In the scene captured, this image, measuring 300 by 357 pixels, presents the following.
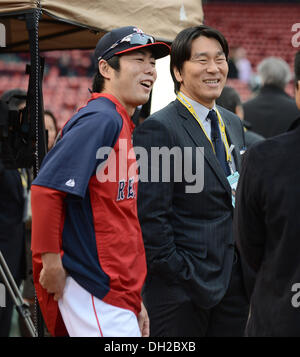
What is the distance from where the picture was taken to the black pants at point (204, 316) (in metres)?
2.97

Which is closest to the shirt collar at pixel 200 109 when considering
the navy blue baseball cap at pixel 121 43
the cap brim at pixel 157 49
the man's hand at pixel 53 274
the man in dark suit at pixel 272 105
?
the cap brim at pixel 157 49

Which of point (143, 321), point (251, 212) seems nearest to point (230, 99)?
point (143, 321)

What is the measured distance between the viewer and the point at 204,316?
3.05 m

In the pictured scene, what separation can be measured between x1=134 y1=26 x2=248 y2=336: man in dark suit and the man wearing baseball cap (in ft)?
1.49

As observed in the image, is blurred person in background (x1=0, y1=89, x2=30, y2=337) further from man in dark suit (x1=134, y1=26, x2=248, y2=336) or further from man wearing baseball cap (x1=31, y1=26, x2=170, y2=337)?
man wearing baseball cap (x1=31, y1=26, x2=170, y2=337)

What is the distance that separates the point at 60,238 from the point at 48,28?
2.65 m

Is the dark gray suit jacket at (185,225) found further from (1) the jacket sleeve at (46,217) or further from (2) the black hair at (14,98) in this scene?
(2) the black hair at (14,98)

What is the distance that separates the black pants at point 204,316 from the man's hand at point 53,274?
784 millimetres

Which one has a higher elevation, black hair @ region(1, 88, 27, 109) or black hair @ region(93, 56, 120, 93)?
black hair @ region(93, 56, 120, 93)

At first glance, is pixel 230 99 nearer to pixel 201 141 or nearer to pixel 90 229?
pixel 201 141

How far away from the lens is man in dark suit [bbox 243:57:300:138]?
225 inches

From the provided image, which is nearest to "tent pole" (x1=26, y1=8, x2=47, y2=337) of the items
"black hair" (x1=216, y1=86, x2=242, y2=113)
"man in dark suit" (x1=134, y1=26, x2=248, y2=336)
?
"man in dark suit" (x1=134, y1=26, x2=248, y2=336)

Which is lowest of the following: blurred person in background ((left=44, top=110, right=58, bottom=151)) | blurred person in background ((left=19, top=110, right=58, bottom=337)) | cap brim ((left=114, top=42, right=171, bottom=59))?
blurred person in background ((left=19, top=110, right=58, bottom=337))

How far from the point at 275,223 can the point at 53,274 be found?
2.74ft
